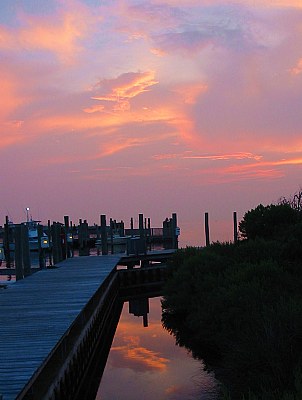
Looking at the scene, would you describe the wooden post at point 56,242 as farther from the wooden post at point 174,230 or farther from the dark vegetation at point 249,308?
the wooden post at point 174,230

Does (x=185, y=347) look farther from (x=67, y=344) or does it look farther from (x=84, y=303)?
(x=67, y=344)

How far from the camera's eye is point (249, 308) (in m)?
15.8

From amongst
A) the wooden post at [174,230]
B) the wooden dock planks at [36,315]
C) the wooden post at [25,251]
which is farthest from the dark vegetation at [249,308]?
the wooden post at [174,230]

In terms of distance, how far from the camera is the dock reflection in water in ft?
47.8

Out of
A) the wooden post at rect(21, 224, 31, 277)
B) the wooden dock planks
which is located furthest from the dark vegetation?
the wooden post at rect(21, 224, 31, 277)

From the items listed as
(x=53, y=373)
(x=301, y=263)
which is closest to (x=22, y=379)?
(x=53, y=373)

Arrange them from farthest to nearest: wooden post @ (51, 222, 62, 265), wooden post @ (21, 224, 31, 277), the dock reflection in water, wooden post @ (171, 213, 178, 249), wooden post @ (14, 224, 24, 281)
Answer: wooden post @ (171, 213, 178, 249), wooden post @ (51, 222, 62, 265), wooden post @ (21, 224, 31, 277), wooden post @ (14, 224, 24, 281), the dock reflection in water

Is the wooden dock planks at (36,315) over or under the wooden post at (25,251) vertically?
under

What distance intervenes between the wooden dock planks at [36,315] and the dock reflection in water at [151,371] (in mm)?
2430

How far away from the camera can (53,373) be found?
35.9 feet

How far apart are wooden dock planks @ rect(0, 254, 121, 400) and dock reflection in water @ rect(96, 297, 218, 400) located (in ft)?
7.97

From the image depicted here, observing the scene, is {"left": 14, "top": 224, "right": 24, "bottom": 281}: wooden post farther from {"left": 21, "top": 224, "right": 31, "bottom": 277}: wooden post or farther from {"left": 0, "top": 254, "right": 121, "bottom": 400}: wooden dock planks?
{"left": 0, "top": 254, "right": 121, "bottom": 400}: wooden dock planks

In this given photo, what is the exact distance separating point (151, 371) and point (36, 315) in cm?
483

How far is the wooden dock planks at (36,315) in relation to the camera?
9.05m
